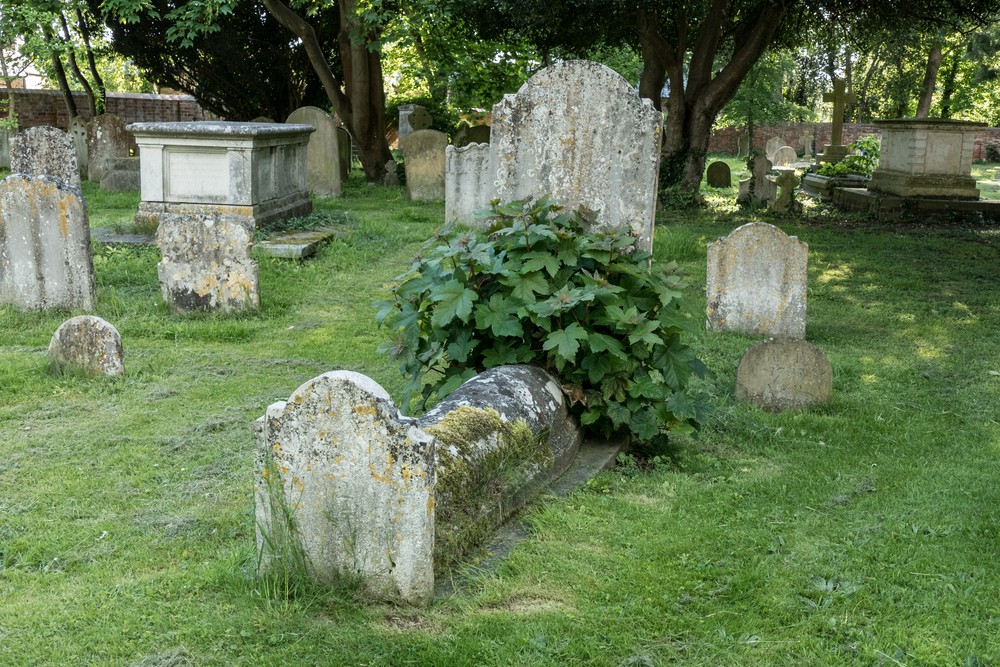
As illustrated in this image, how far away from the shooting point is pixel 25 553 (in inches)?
163

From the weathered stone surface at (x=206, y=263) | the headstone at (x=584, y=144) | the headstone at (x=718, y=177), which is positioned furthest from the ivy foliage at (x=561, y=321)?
the headstone at (x=718, y=177)

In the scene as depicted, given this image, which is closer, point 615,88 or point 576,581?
point 576,581

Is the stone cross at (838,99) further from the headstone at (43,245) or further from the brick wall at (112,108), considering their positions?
the headstone at (43,245)

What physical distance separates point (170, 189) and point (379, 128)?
9.17 metres

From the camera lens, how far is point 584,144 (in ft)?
19.5

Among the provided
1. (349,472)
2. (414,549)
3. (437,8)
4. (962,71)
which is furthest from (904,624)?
(962,71)

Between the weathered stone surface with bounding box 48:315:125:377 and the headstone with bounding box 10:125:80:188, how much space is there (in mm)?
7788

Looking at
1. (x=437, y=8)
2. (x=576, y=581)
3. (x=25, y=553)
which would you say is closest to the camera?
(x=576, y=581)

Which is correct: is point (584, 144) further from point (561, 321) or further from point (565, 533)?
point (565, 533)

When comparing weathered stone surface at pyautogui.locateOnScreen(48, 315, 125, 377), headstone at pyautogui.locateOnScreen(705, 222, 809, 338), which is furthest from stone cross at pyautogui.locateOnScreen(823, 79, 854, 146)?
weathered stone surface at pyautogui.locateOnScreen(48, 315, 125, 377)

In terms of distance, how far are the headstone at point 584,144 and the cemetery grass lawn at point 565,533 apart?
4.91ft

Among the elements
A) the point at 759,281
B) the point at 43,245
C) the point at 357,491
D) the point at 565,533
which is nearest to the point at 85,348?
the point at 43,245

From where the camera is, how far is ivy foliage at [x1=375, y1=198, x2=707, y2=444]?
506 centimetres

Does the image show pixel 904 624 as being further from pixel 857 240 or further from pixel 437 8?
pixel 437 8
